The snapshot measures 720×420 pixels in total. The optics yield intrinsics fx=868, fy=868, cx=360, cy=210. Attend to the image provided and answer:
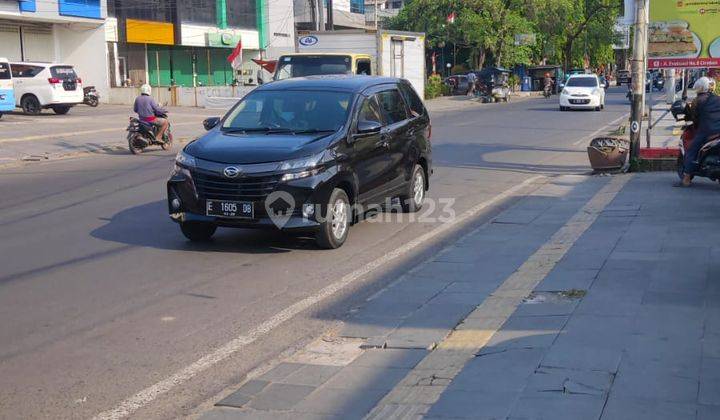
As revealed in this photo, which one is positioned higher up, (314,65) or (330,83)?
(314,65)

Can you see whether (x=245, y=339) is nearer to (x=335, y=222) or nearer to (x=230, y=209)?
(x=230, y=209)

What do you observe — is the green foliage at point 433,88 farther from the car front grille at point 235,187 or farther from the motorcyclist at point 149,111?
the car front grille at point 235,187

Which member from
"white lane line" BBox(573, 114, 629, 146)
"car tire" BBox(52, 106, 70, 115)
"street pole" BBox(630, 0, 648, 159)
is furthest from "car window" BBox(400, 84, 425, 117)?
"car tire" BBox(52, 106, 70, 115)

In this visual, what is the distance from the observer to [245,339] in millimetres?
6523

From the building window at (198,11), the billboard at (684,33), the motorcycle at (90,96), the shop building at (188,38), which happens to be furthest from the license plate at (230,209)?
the building window at (198,11)

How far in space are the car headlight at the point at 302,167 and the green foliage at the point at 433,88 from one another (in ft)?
148

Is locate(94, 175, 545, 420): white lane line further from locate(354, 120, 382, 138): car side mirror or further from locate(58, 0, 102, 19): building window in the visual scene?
locate(58, 0, 102, 19): building window

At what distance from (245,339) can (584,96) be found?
110ft

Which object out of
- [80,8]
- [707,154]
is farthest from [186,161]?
[80,8]

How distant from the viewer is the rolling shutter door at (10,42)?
41.5m

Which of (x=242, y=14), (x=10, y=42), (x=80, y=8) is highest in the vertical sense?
(x=242, y=14)

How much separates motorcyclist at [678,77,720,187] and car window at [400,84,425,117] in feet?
14.0

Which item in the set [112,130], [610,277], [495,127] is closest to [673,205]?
A: [610,277]

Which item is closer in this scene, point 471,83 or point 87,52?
point 87,52
